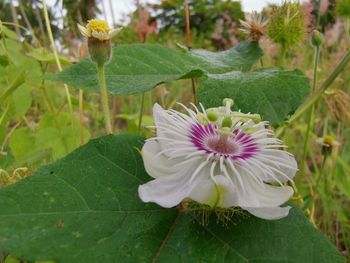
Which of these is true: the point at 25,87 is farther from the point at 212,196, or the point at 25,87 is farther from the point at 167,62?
the point at 212,196

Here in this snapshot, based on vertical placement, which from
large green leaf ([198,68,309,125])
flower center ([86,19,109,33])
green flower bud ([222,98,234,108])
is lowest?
large green leaf ([198,68,309,125])

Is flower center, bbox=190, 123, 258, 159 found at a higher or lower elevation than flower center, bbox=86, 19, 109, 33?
lower

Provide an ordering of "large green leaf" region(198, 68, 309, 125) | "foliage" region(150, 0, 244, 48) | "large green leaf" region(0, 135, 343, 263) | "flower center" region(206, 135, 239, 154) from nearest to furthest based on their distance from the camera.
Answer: "large green leaf" region(0, 135, 343, 263) < "flower center" region(206, 135, 239, 154) < "large green leaf" region(198, 68, 309, 125) < "foliage" region(150, 0, 244, 48)

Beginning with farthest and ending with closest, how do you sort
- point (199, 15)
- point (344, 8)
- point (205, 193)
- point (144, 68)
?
point (199, 15)
point (344, 8)
point (144, 68)
point (205, 193)

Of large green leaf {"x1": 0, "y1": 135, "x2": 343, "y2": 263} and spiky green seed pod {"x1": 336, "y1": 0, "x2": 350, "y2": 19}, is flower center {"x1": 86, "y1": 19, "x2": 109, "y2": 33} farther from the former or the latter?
spiky green seed pod {"x1": 336, "y1": 0, "x2": 350, "y2": 19}

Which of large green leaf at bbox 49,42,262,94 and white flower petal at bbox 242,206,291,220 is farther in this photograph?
large green leaf at bbox 49,42,262,94

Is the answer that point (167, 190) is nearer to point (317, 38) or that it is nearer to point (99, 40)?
point (99, 40)

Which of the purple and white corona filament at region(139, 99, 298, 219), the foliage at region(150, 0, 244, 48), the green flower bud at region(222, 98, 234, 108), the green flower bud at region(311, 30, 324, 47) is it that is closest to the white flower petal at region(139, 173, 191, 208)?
the purple and white corona filament at region(139, 99, 298, 219)

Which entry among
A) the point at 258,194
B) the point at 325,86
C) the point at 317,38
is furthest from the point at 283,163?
the point at 317,38

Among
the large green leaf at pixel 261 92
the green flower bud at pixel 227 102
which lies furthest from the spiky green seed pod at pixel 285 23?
the green flower bud at pixel 227 102
